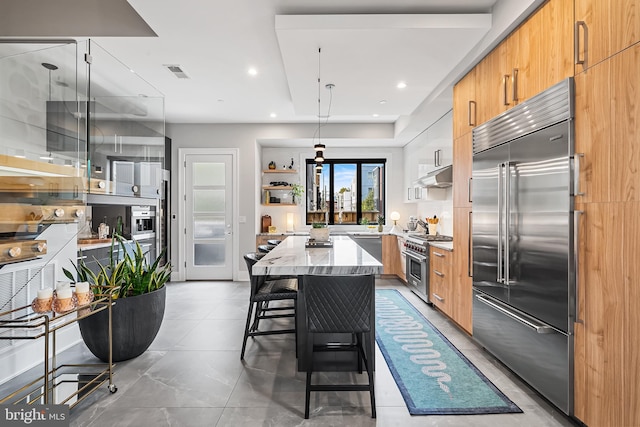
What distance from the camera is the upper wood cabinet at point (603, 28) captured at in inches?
60.1

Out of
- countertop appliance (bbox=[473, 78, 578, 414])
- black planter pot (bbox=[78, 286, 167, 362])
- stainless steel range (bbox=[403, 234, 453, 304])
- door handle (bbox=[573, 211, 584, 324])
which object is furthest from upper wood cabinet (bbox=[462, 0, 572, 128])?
black planter pot (bbox=[78, 286, 167, 362])

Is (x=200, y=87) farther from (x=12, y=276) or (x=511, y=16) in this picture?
(x=511, y=16)

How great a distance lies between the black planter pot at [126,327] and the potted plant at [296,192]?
12.9 feet

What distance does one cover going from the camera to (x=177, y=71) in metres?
3.86

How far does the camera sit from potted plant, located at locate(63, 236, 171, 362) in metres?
2.58

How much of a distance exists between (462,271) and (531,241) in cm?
119

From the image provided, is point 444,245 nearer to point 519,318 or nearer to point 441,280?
point 441,280

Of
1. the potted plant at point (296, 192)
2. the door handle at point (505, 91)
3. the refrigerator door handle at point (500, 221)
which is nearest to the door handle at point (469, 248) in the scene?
the refrigerator door handle at point (500, 221)

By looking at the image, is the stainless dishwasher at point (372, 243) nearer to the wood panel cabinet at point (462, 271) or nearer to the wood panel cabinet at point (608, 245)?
the wood panel cabinet at point (462, 271)

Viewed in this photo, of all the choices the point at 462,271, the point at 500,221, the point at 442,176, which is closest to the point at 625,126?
the point at 500,221

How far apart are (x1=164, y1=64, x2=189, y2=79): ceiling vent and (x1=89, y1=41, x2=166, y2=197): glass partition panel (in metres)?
0.37

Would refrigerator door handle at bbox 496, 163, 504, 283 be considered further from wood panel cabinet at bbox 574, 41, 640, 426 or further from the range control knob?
the range control knob

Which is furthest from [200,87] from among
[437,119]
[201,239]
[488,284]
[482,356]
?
[482,356]

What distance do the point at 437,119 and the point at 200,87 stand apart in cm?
326
